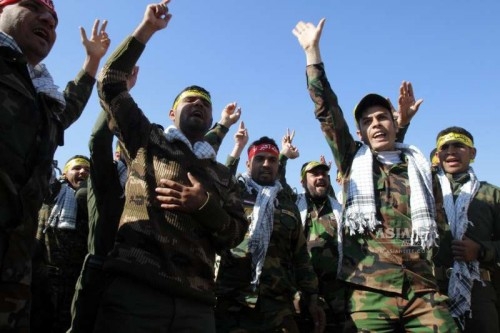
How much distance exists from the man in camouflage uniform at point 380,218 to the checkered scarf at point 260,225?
1.16 meters

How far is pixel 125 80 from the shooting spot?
9.92ft

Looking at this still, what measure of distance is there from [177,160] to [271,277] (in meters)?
2.30

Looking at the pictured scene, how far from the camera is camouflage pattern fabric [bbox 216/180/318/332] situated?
4.72 meters

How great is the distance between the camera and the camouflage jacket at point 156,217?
276cm

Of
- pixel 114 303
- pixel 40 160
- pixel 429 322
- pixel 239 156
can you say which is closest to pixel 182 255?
pixel 114 303

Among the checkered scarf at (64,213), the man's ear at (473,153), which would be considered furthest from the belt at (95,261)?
the man's ear at (473,153)

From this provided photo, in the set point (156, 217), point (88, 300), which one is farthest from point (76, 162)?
point (156, 217)

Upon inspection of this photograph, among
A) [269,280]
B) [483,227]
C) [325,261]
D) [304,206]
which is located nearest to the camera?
[269,280]

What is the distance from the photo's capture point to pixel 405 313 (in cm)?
352

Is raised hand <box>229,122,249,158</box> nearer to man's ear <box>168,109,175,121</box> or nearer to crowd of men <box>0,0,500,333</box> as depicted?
crowd of men <box>0,0,500,333</box>

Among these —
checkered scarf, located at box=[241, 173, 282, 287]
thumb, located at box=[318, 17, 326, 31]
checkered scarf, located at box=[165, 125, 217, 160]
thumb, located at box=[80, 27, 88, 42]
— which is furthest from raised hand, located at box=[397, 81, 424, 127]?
thumb, located at box=[80, 27, 88, 42]

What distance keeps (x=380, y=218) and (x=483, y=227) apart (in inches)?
82.5

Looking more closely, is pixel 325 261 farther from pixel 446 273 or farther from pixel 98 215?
pixel 98 215

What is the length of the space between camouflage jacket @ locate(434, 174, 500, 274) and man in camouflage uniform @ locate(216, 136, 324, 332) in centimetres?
141
